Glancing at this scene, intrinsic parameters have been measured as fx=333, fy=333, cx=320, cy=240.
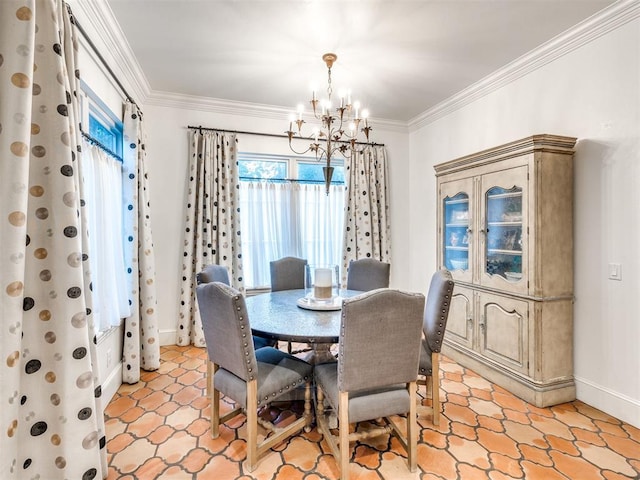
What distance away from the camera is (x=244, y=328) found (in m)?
1.71

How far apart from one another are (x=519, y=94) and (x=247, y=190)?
2.91 m

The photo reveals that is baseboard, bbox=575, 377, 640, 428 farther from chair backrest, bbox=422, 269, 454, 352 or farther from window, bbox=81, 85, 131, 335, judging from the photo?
window, bbox=81, 85, 131, 335

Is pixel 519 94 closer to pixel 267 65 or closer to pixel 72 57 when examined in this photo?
pixel 267 65

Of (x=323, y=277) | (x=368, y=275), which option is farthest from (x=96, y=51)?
(x=368, y=275)

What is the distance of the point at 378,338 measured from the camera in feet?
5.34

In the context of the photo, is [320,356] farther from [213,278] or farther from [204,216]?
[204,216]

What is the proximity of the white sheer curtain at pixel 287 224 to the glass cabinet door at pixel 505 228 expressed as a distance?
183 centimetres

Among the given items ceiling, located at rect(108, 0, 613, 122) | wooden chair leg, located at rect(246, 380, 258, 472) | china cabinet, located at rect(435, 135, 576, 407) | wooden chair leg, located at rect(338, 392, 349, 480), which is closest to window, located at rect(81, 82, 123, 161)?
ceiling, located at rect(108, 0, 613, 122)

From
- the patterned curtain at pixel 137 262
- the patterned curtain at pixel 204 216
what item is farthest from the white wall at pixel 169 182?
the patterned curtain at pixel 137 262

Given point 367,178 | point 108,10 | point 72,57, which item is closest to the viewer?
point 72,57

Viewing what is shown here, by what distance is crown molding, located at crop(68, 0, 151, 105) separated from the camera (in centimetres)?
203

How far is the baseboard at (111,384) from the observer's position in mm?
2430

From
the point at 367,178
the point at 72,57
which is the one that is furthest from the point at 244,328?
the point at 367,178

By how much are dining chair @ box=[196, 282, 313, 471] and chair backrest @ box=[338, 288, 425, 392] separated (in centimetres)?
45
